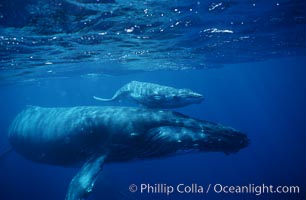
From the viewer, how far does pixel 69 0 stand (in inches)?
417

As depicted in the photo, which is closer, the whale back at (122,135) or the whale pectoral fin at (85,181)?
the whale pectoral fin at (85,181)

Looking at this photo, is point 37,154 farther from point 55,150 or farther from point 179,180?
point 179,180

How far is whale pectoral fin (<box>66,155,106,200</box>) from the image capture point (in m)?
7.33

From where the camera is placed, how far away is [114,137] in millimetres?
8867

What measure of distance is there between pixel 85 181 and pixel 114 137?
172cm

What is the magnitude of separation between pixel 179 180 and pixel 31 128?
34.1 m

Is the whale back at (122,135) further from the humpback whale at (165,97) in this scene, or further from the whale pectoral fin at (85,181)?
the humpback whale at (165,97)

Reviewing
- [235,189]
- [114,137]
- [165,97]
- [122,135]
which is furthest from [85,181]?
[235,189]

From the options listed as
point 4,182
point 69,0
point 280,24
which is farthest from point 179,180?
point 69,0

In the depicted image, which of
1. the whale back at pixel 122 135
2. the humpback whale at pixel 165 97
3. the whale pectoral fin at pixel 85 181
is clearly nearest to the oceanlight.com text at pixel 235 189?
the humpback whale at pixel 165 97

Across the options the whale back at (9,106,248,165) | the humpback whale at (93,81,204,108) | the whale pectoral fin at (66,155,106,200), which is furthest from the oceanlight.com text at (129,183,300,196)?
the whale pectoral fin at (66,155,106,200)

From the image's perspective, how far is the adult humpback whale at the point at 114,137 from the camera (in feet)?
25.7

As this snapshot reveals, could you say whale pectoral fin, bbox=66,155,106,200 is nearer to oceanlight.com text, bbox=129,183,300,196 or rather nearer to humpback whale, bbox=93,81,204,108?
humpback whale, bbox=93,81,204,108

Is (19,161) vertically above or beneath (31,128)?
beneath
